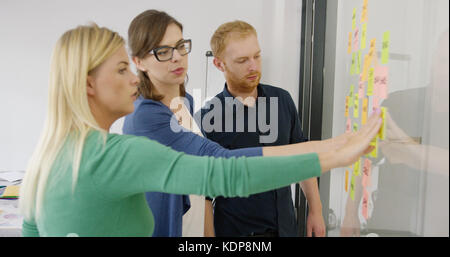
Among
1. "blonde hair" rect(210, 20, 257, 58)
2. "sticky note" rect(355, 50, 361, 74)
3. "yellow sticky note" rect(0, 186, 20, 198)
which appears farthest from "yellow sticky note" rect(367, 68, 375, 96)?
"yellow sticky note" rect(0, 186, 20, 198)

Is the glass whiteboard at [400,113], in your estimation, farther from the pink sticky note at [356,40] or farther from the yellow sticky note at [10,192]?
the yellow sticky note at [10,192]

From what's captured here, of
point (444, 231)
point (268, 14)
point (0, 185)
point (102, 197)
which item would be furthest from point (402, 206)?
point (0, 185)

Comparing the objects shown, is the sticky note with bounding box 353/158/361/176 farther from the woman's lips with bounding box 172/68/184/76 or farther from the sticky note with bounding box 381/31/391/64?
the woman's lips with bounding box 172/68/184/76

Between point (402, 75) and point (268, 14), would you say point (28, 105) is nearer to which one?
point (268, 14)

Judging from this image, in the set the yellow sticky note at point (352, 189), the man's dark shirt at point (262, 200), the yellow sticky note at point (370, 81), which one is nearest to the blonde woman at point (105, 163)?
the yellow sticky note at point (370, 81)

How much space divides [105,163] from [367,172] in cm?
67

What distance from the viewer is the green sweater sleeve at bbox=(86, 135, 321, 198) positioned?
2.17 feet

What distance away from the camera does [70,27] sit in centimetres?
206

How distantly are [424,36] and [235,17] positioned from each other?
119 centimetres

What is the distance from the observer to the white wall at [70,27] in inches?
70.0

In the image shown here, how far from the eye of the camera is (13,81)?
2.25 metres

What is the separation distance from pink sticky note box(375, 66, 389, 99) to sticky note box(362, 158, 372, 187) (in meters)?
0.18

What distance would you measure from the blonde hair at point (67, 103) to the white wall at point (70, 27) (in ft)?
3.65

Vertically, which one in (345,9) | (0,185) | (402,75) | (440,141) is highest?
(345,9)
